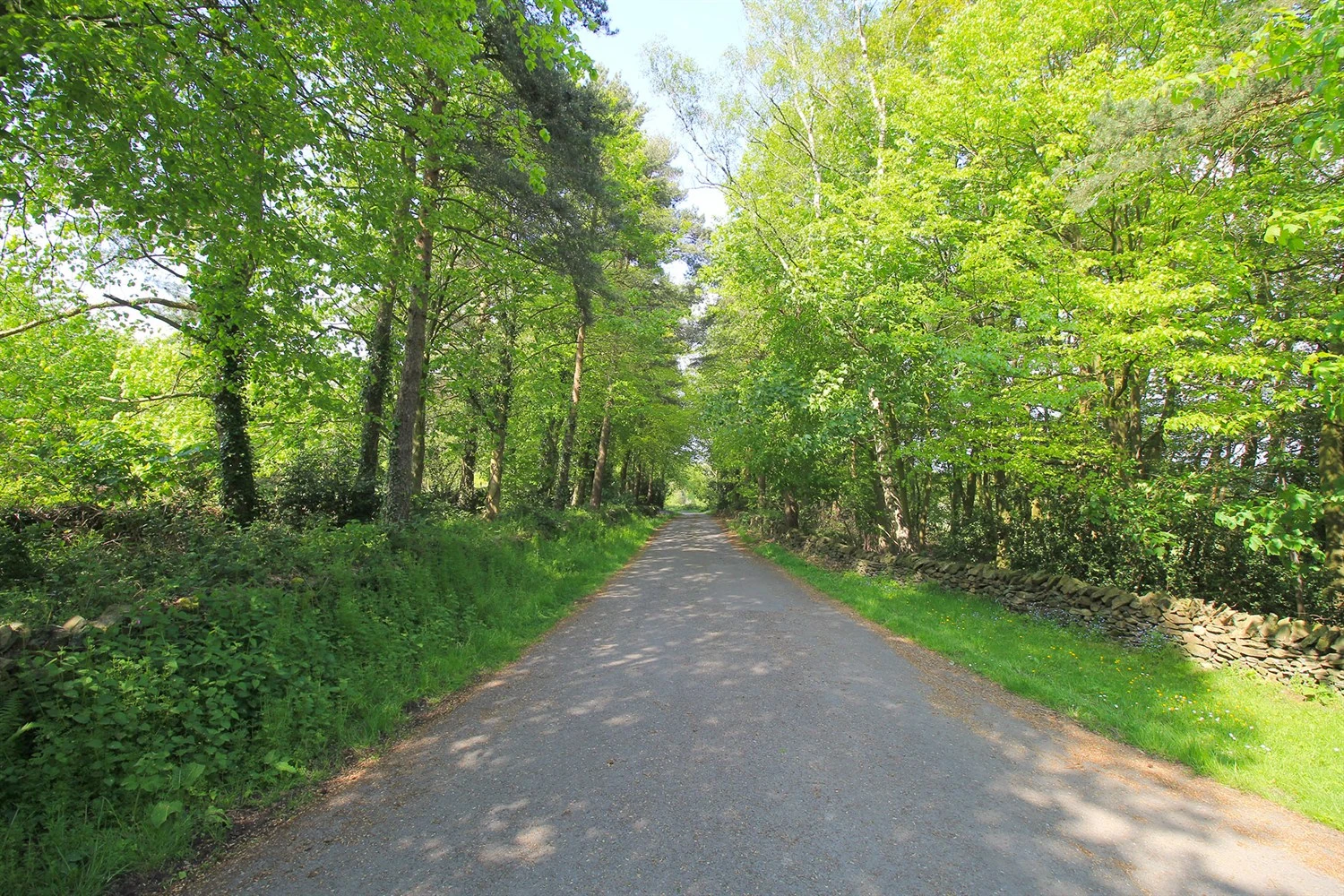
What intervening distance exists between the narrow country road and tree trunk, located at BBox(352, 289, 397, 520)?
5.79m

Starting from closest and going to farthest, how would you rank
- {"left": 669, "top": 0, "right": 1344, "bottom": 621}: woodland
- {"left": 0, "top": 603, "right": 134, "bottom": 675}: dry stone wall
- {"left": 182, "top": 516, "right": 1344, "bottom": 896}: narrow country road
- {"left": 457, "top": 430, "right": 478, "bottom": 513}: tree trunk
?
{"left": 182, "top": 516, "right": 1344, "bottom": 896}: narrow country road, {"left": 0, "top": 603, "right": 134, "bottom": 675}: dry stone wall, {"left": 669, "top": 0, "right": 1344, "bottom": 621}: woodland, {"left": 457, "top": 430, "right": 478, "bottom": 513}: tree trunk

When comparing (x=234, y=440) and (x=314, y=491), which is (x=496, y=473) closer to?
(x=314, y=491)

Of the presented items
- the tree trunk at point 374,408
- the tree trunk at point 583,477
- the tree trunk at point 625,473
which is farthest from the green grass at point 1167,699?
the tree trunk at point 625,473

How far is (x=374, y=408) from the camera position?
35.4 ft

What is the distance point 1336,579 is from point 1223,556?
1226mm

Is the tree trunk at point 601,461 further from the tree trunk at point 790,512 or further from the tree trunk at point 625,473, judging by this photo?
the tree trunk at point 625,473

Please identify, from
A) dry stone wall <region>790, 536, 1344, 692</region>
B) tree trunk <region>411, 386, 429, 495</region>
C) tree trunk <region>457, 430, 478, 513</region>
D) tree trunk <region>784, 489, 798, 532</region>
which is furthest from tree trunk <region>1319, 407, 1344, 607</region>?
tree trunk <region>457, 430, 478, 513</region>

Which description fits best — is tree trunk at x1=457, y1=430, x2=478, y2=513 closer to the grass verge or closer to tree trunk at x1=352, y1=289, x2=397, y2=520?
tree trunk at x1=352, y1=289, x2=397, y2=520

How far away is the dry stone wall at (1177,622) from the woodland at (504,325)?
0.88 meters

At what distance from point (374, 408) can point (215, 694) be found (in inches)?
308

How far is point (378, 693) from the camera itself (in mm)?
5004

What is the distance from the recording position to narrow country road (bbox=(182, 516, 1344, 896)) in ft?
9.53

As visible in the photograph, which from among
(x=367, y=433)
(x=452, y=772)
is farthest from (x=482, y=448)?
(x=452, y=772)

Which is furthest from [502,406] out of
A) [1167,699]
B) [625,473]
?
[625,473]
